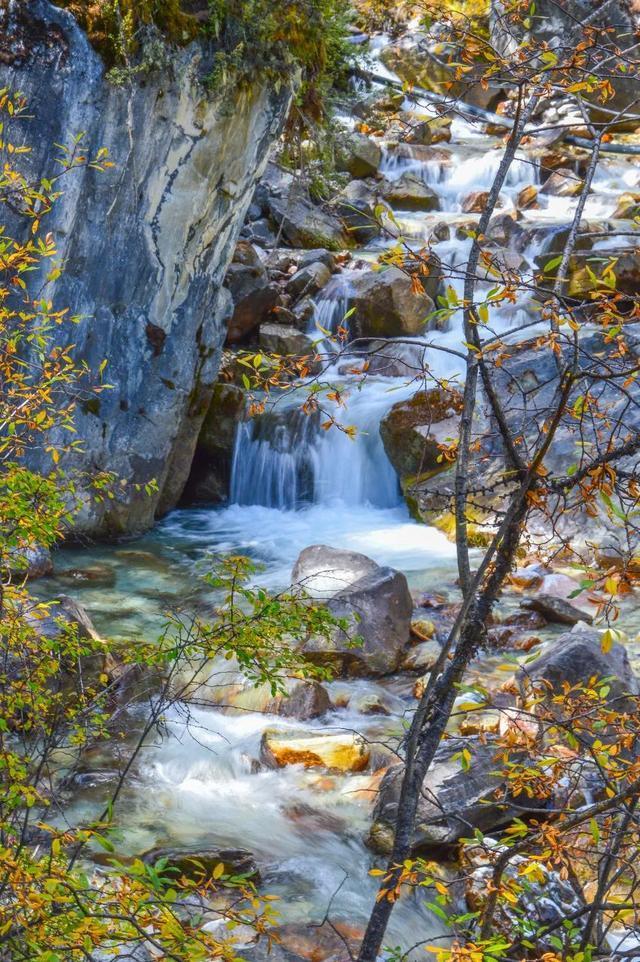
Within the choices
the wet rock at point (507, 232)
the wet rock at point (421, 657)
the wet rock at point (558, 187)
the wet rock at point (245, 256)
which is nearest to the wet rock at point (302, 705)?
the wet rock at point (421, 657)

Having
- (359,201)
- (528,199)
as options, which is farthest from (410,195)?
(528,199)

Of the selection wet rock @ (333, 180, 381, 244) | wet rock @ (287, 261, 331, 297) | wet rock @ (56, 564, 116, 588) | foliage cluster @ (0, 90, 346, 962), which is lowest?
wet rock @ (56, 564, 116, 588)

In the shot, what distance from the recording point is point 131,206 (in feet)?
26.8

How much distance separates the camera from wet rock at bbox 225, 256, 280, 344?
1313 cm

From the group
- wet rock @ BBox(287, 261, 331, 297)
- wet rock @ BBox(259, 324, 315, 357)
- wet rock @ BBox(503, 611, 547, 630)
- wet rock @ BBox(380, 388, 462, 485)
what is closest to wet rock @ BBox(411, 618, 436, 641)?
wet rock @ BBox(503, 611, 547, 630)

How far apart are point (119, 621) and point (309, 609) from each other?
16.0ft

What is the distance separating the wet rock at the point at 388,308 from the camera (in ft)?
43.1

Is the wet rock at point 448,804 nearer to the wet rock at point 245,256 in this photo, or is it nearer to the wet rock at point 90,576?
the wet rock at point 90,576

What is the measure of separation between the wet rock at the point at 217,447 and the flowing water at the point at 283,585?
0.54ft

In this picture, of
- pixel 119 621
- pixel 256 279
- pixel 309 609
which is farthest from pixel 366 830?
pixel 256 279

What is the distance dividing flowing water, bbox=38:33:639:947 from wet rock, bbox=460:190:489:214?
118cm

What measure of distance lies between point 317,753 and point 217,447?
6.84m

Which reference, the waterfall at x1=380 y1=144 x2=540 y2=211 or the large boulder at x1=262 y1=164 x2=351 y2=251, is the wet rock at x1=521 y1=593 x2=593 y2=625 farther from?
the waterfall at x1=380 y1=144 x2=540 y2=211

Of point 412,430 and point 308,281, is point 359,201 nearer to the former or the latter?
point 308,281
